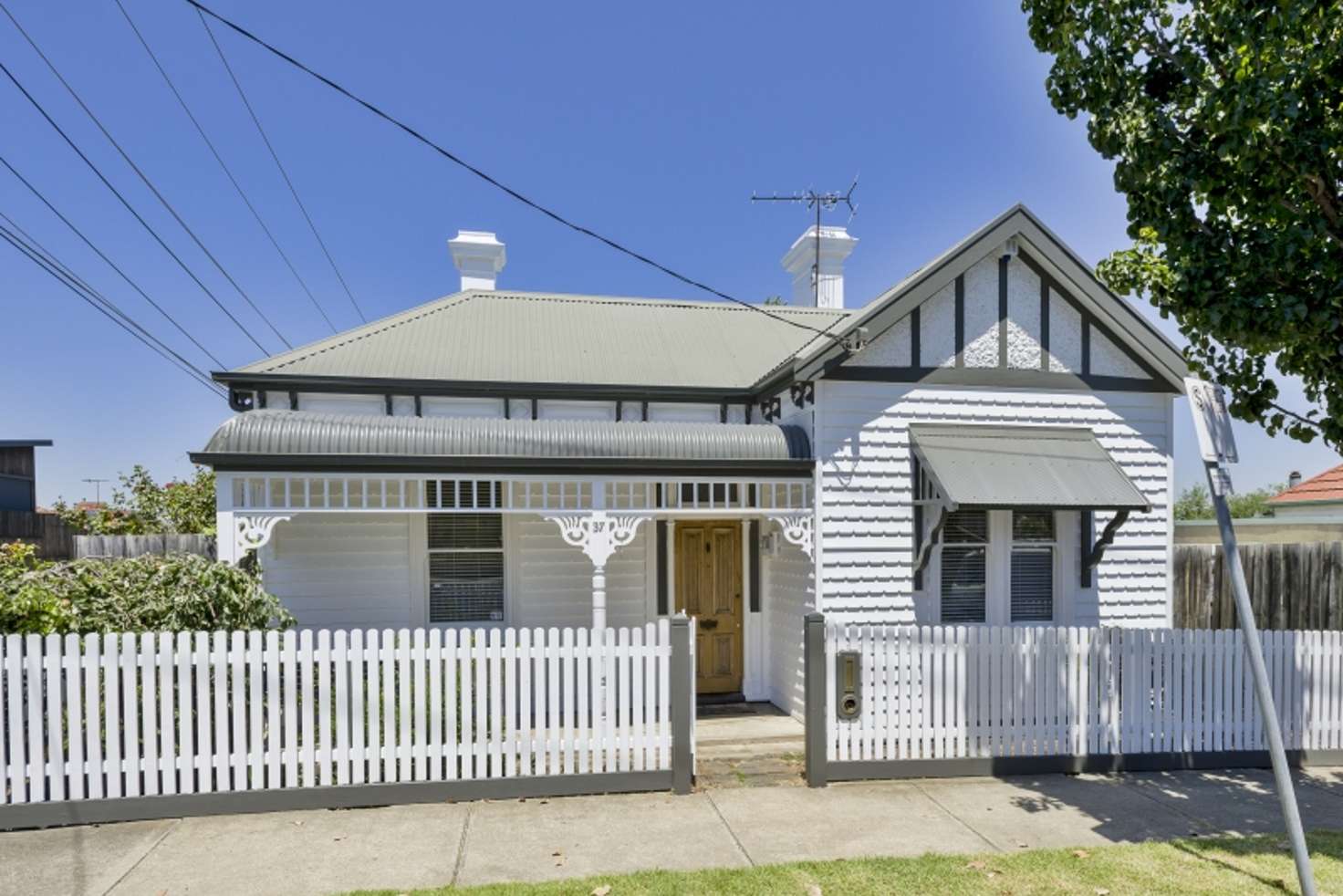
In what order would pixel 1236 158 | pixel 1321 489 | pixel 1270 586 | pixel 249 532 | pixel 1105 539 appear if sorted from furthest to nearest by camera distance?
1. pixel 1321 489
2. pixel 1270 586
3. pixel 1105 539
4. pixel 249 532
5. pixel 1236 158

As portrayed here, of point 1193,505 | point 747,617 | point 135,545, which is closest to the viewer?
point 747,617

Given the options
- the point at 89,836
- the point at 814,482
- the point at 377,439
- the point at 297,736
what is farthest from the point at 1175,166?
the point at 89,836

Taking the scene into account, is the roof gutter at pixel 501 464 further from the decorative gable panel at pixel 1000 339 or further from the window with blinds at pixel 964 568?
the window with blinds at pixel 964 568

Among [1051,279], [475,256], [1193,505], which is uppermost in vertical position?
[475,256]

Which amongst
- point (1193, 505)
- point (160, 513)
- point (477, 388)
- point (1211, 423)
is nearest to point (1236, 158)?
point (1211, 423)

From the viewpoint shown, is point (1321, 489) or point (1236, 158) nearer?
point (1236, 158)

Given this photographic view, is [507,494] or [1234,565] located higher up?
[507,494]

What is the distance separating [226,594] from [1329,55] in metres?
9.57

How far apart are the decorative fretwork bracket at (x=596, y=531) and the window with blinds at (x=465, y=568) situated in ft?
5.21

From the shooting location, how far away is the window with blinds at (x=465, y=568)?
923 centimetres

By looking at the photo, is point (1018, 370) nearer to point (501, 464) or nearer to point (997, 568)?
point (997, 568)

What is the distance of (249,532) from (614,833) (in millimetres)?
4788

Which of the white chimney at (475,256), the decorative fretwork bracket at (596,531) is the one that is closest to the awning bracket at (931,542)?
the decorative fretwork bracket at (596,531)

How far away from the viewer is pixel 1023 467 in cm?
817
